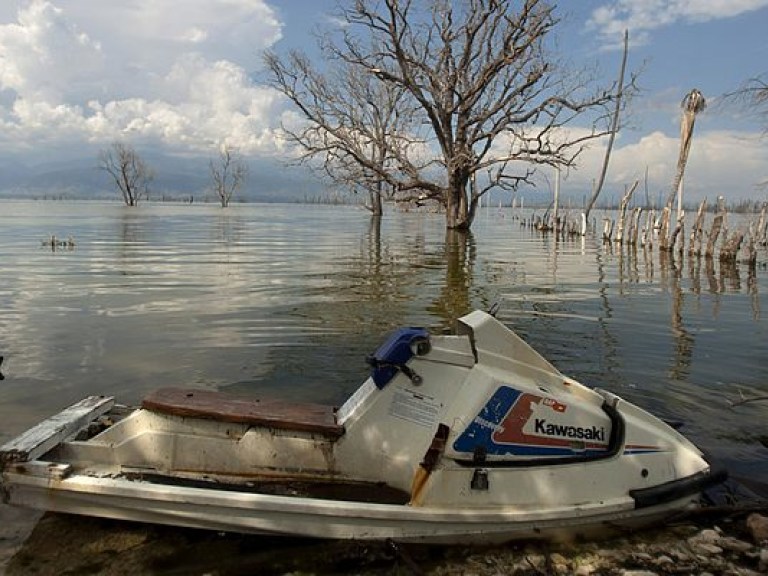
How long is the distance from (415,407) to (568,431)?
94cm

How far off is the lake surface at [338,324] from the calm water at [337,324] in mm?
32

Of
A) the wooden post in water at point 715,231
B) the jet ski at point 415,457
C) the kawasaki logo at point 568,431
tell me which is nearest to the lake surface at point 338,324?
the jet ski at point 415,457

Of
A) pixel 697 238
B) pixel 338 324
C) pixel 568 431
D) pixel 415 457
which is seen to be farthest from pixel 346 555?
pixel 697 238

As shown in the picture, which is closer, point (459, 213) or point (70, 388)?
point (70, 388)

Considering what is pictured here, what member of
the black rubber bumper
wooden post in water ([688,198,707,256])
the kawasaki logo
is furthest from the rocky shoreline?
wooden post in water ([688,198,707,256])

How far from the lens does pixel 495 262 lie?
767 inches

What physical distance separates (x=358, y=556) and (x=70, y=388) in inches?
168

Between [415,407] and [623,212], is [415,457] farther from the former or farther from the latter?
[623,212]

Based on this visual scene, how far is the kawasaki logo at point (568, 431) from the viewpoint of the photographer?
369cm

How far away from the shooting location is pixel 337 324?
31.4 ft

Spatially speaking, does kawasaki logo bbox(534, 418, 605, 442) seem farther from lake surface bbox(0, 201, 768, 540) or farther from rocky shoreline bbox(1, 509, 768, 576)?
lake surface bbox(0, 201, 768, 540)

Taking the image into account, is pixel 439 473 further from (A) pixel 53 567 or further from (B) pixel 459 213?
(B) pixel 459 213

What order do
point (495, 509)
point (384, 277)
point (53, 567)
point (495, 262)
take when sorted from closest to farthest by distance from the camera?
1. point (53, 567)
2. point (495, 509)
3. point (384, 277)
4. point (495, 262)

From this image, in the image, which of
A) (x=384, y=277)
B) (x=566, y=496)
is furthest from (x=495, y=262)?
(x=566, y=496)
